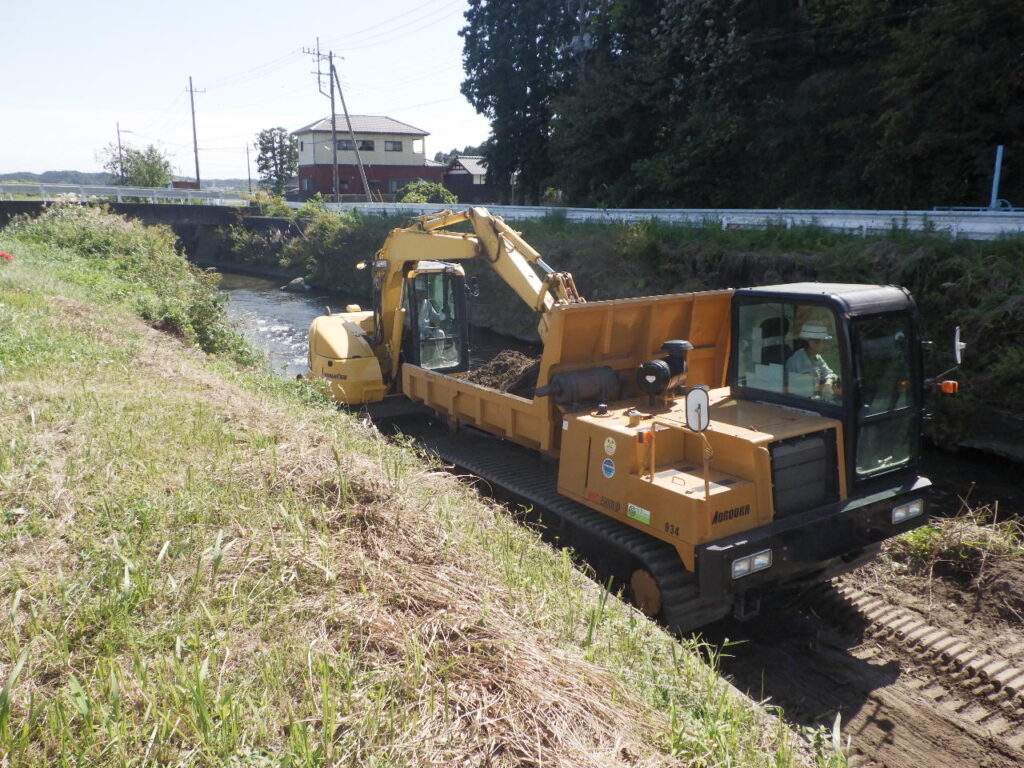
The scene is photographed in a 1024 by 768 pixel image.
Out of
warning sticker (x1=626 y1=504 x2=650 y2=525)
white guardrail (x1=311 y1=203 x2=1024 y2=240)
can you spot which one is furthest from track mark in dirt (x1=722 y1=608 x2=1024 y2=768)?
white guardrail (x1=311 y1=203 x2=1024 y2=240)

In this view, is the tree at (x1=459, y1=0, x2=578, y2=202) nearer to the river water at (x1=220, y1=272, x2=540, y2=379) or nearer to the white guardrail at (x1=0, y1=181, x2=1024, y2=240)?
the white guardrail at (x1=0, y1=181, x2=1024, y2=240)

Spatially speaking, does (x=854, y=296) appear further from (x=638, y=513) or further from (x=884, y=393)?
(x=638, y=513)

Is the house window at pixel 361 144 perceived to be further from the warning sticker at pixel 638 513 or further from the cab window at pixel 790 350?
the warning sticker at pixel 638 513

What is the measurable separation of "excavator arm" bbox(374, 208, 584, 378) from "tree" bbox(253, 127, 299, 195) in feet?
179

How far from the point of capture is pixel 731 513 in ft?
17.0

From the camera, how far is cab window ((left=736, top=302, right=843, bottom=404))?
5512mm

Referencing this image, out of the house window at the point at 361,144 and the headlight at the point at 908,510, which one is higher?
the house window at the point at 361,144

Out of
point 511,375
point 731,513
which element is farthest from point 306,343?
point 731,513

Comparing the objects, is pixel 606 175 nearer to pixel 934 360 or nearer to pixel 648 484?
pixel 934 360

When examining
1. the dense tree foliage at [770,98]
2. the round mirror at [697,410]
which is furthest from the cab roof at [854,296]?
the dense tree foliage at [770,98]

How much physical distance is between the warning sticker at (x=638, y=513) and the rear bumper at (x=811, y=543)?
52 cm

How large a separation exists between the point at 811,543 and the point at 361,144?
177ft

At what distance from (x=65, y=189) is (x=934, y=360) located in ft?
109

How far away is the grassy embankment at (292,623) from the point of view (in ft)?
9.14
